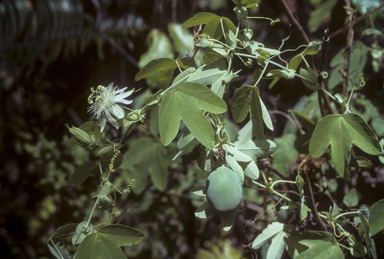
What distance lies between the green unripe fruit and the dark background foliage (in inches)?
24.2

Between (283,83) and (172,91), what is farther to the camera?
(283,83)

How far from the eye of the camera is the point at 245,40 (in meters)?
0.46

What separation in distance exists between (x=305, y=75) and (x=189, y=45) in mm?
684

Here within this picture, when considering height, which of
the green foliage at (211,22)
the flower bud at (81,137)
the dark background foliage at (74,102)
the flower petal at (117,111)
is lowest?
the dark background foliage at (74,102)

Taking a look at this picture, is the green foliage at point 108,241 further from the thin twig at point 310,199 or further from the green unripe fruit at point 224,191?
the thin twig at point 310,199

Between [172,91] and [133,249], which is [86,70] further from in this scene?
[172,91]

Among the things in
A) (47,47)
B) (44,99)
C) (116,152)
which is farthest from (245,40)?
(44,99)

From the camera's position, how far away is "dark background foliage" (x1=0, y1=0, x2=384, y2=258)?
3.64 ft

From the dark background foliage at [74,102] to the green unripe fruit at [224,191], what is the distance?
2.02ft

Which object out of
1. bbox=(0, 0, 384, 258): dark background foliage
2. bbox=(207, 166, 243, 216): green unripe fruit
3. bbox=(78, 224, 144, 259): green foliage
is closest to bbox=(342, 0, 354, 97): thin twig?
bbox=(0, 0, 384, 258): dark background foliage

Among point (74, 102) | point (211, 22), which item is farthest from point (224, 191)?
point (74, 102)

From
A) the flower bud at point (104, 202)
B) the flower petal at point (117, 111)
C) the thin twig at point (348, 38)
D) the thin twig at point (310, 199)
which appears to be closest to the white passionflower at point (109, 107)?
the flower petal at point (117, 111)

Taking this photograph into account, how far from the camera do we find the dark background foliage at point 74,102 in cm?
111

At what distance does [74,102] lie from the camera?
1488 millimetres
